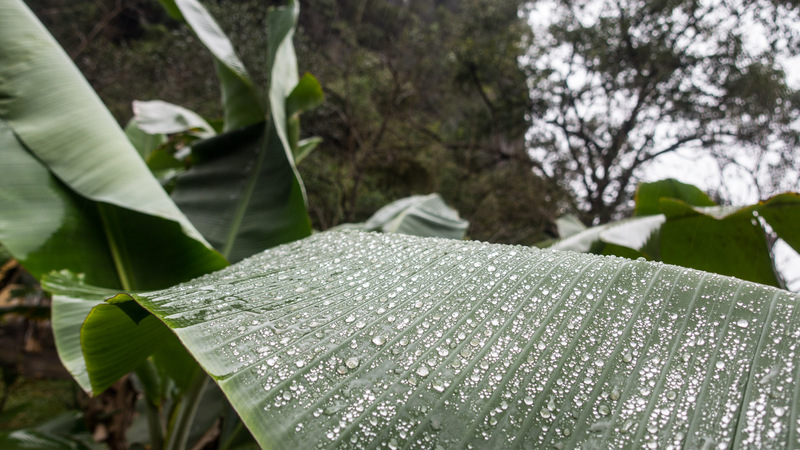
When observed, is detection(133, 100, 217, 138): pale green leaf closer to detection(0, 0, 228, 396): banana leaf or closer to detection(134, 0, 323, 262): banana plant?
detection(134, 0, 323, 262): banana plant

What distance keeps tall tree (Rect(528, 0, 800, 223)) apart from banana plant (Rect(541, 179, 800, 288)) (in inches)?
188

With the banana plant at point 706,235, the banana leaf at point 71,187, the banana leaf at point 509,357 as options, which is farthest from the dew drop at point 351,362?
the banana leaf at point 71,187

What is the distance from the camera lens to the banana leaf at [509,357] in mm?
242

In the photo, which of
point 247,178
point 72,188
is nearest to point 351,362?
point 72,188

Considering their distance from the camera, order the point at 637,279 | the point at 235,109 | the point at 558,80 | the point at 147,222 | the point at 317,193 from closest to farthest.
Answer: the point at 637,279 → the point at 147,222 → the point at 235,109 → the point at 317,193 → the point at 558,80

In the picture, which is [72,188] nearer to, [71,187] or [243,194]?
[71,187]

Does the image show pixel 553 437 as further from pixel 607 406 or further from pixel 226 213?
pixel 226 213

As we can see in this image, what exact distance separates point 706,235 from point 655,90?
5720 mm

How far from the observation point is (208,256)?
97 centimetres

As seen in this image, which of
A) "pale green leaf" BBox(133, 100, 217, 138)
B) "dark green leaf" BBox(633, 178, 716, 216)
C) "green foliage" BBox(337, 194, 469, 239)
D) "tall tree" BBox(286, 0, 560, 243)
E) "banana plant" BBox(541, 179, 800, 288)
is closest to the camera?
"banana plant" BBox(541, 179, 800, 288)

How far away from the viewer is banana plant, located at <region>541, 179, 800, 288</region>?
813 millimetres

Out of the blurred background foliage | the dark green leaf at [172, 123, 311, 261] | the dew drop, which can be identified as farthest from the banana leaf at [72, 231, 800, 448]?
the blurred background foliage

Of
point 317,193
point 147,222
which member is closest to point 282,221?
point 147,222

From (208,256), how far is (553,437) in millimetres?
877
